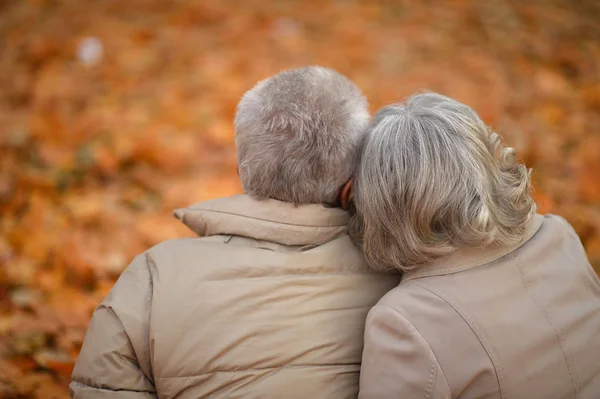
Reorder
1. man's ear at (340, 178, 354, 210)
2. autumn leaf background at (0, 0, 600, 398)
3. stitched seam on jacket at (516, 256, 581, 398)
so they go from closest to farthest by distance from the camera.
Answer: stitched seam on jacket at (516, 256, 581, 398) < man's ear at (340, 178, 354, 210) < autumn leaf background at (0, 0, 600, 398)

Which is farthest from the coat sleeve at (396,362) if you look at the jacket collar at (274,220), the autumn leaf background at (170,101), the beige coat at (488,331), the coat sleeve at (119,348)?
the autumn leaf background at (170,101)

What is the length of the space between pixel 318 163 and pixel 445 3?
12.1 ft

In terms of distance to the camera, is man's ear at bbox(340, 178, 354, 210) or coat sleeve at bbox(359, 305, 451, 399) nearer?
coat sleeve at bbox(359, 305, 451, 399)

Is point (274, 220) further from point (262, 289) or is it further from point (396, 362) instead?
point (396, 362)

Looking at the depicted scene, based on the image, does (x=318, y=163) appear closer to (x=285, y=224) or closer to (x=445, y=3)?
(x=285, y=224)

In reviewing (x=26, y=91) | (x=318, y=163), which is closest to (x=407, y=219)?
(x=318, y=163)

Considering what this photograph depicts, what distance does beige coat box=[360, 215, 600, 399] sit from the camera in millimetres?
1266

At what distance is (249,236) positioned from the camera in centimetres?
145

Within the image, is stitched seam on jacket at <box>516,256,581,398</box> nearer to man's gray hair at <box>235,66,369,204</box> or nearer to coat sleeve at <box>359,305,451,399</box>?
coat sleeve at <box>359,305,451,399</box>

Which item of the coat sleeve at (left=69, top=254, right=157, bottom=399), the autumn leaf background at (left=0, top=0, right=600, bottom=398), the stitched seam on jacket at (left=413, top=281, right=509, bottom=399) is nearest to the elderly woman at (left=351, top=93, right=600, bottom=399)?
the stitched seam on jacket at (left=413, top=281, right=509, bottom=399)

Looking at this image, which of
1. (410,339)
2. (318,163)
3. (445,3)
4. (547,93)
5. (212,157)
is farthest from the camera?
(445,3)

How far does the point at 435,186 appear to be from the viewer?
1.30m

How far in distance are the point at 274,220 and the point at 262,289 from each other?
0.15 m

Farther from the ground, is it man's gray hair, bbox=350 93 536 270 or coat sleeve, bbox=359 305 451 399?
man's gray hair, bbox=350 93 536 270
